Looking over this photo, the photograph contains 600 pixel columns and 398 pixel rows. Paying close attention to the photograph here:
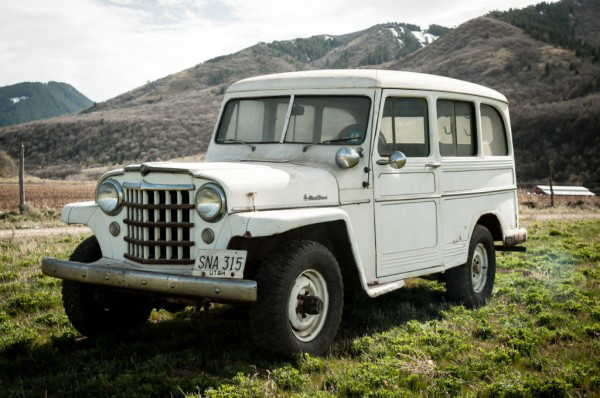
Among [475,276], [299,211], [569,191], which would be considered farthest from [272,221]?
[569,191]

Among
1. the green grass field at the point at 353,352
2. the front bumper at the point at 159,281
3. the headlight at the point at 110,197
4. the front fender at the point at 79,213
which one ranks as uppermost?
the headlight at the point at 110,197

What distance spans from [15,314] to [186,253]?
2826 millimetres

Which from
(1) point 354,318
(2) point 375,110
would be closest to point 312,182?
(2) point 375,110

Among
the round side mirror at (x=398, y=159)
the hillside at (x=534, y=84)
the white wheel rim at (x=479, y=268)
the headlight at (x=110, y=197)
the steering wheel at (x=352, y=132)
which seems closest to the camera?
the headlight at (x=110, y=197)

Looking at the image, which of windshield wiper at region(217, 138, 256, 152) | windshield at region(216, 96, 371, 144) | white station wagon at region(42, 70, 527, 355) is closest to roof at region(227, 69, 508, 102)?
white station wagon at region(42, 70, 527, 355)

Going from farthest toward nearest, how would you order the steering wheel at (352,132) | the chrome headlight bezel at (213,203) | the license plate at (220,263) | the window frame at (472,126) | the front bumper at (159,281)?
the window frame at (472,126)
the steering wheel at (352,132)
the chrome headlight bezel at (213,203)
the license plate at (220,263)
the front bumper at (159,281)

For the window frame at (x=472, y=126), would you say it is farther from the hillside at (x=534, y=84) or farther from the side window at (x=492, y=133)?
the hillside at (x=534, y=84)

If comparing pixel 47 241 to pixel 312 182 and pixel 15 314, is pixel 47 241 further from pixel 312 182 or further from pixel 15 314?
pixel 312 182

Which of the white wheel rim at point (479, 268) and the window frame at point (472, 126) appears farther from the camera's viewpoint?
the white wheel rim at point (479, 268)

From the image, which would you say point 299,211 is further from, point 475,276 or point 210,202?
point 475,276

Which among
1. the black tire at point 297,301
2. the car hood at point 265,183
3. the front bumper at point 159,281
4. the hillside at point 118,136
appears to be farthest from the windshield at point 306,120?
the hillside at point 118,136

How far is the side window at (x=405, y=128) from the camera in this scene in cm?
569

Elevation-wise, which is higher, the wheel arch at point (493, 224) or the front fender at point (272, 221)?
the front fender at point (272, 221)

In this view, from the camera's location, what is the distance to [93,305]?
527 centimetres
